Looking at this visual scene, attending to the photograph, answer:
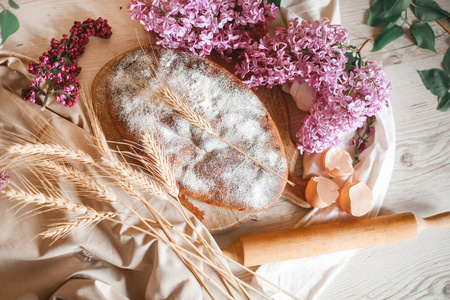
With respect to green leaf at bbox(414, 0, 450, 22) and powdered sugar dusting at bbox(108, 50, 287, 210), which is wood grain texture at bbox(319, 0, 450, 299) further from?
powdered sugar dusting at bbox(108, 50, 287, 210)

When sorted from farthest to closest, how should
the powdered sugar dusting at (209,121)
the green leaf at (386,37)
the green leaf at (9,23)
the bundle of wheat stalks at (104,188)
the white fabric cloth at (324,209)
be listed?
the green leaf at (386,37)
the white fabric cloth at (324,209)
the powdered sugar dusting at (209,121)
the green leaf at (9,23)
the bundle of wheat stalks at (104,188)

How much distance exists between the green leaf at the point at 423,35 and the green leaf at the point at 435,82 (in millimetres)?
116

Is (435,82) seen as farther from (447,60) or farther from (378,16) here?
(378,16)

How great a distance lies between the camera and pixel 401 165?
5.27 ft

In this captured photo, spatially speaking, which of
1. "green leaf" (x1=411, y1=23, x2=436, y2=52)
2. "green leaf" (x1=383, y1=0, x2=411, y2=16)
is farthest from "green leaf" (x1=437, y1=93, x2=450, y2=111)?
"green leaf" (x1=383, y1=0, x2=411, y2=16)

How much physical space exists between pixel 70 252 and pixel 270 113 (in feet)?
3.34

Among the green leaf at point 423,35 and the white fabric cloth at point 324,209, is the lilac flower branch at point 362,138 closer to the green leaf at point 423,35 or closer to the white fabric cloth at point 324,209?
the white fabric cloth at point 324,209

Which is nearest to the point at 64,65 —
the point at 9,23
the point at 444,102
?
the point at 9,23

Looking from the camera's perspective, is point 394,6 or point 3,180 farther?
point 394,6

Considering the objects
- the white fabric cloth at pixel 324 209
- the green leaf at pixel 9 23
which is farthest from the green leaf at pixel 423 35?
the green leaf at pixel 9 23

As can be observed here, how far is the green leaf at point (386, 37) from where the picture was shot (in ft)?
5.08

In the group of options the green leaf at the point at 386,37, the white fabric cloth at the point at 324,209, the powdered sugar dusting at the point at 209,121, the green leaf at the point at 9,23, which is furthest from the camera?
the green leaf at the point at 386,37

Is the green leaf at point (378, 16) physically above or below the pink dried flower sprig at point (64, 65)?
below

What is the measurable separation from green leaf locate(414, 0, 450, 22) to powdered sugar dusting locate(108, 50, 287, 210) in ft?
3.18
